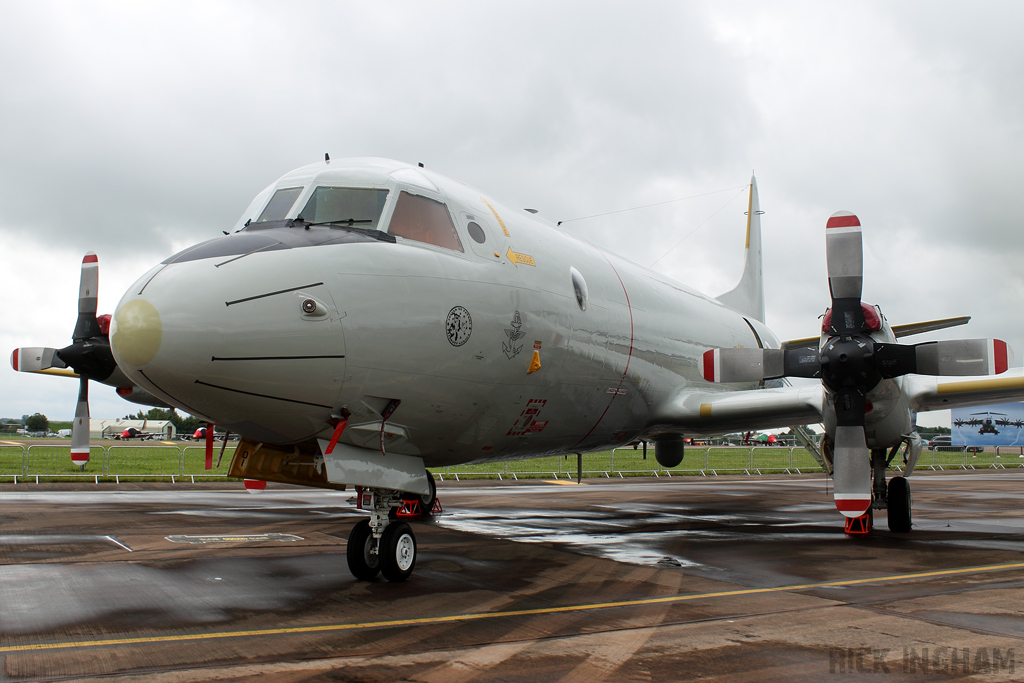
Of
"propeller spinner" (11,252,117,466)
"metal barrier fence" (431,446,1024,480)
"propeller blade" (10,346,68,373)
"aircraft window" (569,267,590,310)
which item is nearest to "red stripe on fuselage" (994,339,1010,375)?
"aircraft window" (569,267,590,310)

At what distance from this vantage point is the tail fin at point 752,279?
2119 centimetres

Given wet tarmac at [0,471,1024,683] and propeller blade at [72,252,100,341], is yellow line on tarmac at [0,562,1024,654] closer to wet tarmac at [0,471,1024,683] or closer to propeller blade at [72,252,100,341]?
wet tarmac at [0,471,1024,683]

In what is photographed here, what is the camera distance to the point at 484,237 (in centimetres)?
852

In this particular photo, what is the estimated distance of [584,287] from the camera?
10.1 m

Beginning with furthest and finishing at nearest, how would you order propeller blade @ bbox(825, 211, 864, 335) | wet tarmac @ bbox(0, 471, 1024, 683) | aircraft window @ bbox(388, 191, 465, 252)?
propeller blade @ bbox(825, 211, 864, 335) → aircraft window @ bbox(388, 191, 465, 252) → wet tarmac @ bbox(0, 471, 1024, 683)

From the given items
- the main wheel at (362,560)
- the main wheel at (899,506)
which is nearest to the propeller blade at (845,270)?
the main wheel at (899,506)

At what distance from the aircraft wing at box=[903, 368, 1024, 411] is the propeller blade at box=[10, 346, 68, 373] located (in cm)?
1437

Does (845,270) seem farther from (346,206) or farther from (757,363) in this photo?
(346,206)

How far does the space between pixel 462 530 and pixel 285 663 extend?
24.7 ft

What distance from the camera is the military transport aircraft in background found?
6117 millimetres

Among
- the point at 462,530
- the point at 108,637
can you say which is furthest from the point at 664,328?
the point at 108,637

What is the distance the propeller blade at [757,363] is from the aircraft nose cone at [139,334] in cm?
717

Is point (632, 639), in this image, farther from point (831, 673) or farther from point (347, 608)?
point (347, 608)

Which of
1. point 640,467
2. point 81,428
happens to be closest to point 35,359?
point 81,428
